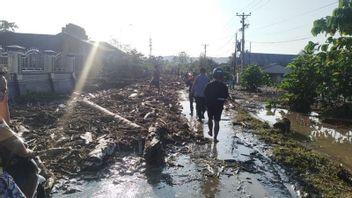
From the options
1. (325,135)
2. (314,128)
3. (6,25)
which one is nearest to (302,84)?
(314,128)

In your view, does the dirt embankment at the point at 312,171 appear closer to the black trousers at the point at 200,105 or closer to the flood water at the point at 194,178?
the flood water at the point at 194,178

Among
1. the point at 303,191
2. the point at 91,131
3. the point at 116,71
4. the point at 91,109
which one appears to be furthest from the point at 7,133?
the point at 116,71

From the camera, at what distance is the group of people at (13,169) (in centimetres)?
348

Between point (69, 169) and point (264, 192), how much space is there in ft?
11.8

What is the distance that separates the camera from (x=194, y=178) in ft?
24.6

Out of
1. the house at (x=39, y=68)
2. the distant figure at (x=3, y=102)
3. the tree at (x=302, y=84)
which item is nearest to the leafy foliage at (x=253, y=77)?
the house at (x=39, y=68)

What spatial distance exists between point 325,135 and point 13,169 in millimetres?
12799

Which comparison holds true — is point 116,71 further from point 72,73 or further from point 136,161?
point 136,161

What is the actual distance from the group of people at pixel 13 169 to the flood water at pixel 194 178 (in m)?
1.99

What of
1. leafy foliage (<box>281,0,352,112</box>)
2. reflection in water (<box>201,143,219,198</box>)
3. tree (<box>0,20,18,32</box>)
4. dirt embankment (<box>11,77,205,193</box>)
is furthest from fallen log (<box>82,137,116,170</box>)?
tree (<box>0,20,18,32</box>)

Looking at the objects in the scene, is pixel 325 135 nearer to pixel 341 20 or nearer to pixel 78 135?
pixel 341 20

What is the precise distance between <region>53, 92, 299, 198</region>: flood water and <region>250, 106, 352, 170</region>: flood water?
2.88 m

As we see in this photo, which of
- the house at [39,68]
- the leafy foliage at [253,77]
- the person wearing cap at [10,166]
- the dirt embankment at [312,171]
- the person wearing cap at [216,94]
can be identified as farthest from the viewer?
the leafy foliage at [253,77]

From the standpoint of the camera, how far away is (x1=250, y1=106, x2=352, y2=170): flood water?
11706 millimetres
